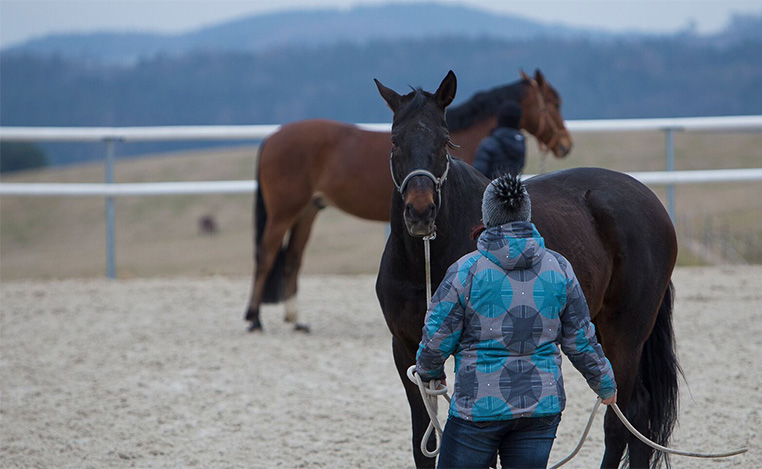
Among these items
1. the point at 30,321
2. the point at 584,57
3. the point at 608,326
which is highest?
the point at 584,57

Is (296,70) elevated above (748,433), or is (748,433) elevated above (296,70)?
(296,70)

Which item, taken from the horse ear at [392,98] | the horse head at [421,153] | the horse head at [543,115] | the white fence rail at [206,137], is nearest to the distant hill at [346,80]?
the white fence rail at [206,137]

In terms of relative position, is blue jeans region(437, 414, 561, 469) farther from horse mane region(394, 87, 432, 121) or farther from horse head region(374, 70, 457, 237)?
horse mane region(394, 87, 432, 121)

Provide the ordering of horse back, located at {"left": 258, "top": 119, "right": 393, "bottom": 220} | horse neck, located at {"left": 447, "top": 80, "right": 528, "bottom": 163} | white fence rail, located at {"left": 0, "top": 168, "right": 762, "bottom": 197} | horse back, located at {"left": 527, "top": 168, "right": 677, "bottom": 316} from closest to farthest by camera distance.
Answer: horse back, located at {"left": 527, "top": 168, "right": 677, "bottom": 316} < horse neck, located at {"left": 447, "top": 80, "right": 528, "bottom": 163} < horse back, located at {"left": 258, "top": 119, "right": 393, "bottom": 220} < white fence rail, located at {"left": 0, "top": 168, "right": 762, "bottom": 197}

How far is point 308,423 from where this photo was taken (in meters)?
4.56

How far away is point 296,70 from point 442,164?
334 feet

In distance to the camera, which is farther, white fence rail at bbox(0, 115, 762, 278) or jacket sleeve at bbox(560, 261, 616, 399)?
white fence rail at bbox(0, 115, 762, 278)

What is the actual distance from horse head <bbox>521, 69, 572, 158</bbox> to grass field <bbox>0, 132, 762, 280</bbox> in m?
13.3

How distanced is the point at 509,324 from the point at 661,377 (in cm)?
163

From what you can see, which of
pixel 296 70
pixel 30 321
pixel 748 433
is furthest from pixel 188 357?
pixel 296 70

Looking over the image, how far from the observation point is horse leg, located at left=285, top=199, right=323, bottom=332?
685cm

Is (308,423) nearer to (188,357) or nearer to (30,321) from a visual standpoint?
(188,357)

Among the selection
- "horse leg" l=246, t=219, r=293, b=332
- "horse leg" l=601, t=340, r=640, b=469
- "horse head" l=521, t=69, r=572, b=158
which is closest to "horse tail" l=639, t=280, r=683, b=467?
"horse leg" l=601, t=340, r=640, b=469

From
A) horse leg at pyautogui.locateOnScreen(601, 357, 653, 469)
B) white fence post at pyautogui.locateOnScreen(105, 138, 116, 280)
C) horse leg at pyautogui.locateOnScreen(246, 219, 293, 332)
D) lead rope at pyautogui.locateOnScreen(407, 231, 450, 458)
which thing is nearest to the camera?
lead rope at pyautogui.locateOnScreen(407, 231, 450, 458)
